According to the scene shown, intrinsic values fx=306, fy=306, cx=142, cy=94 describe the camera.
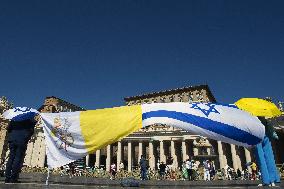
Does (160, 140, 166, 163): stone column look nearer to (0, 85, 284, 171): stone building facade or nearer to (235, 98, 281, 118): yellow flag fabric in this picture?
(0, 85, 284, 171): stone building facade

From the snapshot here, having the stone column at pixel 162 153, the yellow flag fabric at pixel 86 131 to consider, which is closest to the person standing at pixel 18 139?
the yellow flag fabric at pixel 86 131

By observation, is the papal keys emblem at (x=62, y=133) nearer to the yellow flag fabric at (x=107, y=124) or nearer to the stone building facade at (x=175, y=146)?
the yellow flag fabric at (x=107, y=124)

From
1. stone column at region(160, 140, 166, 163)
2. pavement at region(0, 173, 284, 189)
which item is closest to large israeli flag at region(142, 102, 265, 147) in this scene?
pavement at region(0, 173, 284, 189)

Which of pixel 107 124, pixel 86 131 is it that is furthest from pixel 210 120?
pixel 86 131

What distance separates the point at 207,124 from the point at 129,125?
205 centimetres

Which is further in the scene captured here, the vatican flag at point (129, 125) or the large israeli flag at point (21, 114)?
the large israeli flag at point (21, 114)

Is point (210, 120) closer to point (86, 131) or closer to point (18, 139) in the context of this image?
point (86, 131)

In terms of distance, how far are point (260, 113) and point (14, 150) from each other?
23.8ft

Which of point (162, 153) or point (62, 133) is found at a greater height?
point (162, 153)

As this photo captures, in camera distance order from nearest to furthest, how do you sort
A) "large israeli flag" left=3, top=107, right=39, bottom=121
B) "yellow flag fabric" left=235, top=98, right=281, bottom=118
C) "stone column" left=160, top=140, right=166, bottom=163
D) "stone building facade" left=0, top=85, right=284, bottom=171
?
Answer: "large israeli flag" left=3, top=107, right=39, bottom=121 → "yellow flag fabric" left=235, top=98, right=281, bottom=118 → "stone building facade" left=0, top=85, right=284, bottom=171 → "stone column" left=160, top=140, right=166, bottom=163

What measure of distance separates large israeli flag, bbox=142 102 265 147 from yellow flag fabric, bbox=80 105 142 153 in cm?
34

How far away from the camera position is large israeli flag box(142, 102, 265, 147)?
7938 millimetres

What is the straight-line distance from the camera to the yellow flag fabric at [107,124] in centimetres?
744

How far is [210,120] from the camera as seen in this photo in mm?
8062
